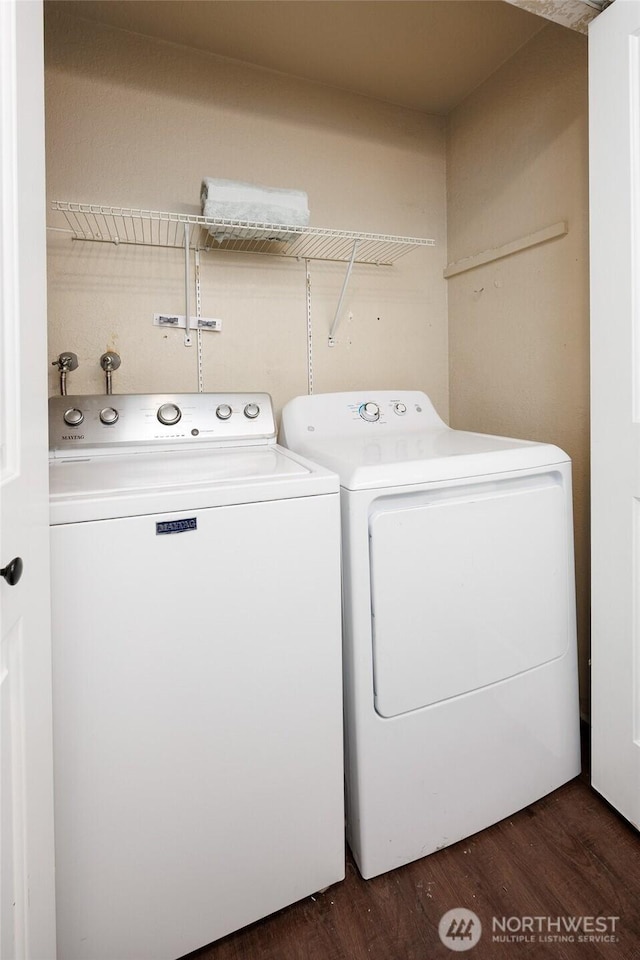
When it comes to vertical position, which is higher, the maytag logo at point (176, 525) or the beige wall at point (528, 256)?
the beige wall at point (528, 256)

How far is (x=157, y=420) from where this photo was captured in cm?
157

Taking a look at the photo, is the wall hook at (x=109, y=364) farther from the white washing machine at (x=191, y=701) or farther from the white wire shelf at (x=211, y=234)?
the white washing machine at (x=191, y=701)

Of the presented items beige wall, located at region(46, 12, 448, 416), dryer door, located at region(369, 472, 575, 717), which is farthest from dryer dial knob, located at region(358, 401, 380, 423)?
dryer door, located at region(369, 472, 575, 717)

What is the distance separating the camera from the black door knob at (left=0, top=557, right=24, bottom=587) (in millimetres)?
664

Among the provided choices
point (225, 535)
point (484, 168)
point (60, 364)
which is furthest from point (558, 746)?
point (484, 168)

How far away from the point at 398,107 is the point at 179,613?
2234 mm

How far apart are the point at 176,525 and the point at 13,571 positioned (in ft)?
1.08

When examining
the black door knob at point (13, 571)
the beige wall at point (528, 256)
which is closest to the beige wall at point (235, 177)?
the beige wall at point (528, 256)

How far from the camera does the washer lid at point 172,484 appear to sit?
0.93m

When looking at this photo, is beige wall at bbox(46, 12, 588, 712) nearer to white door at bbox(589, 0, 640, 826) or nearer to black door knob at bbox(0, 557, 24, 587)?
white door at bbox(589, 0, 640, 826)

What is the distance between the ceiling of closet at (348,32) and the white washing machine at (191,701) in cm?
152

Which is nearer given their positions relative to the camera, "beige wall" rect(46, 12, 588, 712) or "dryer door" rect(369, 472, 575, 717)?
"dryer door" rect(369, 472, 575, 717)

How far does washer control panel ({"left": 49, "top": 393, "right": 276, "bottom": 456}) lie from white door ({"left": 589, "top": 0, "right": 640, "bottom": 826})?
3.33 ft

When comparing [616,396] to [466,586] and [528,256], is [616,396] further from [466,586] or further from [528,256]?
[528,256]
